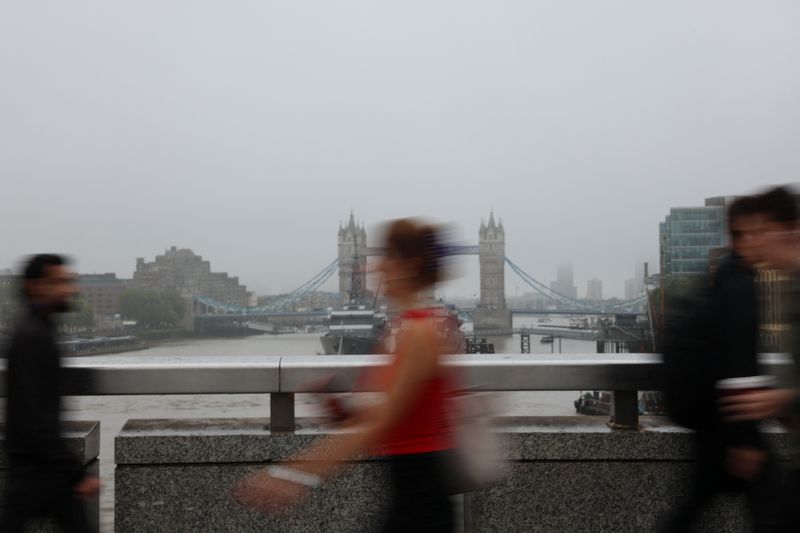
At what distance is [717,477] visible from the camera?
7.29 ft

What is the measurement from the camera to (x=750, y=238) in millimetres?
2250

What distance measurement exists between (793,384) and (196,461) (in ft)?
7.11

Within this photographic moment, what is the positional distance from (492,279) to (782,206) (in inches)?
3329

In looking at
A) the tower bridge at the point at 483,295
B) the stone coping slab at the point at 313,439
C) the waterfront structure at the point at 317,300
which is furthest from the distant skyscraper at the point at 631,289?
the stone coping slab at the point at 313,439

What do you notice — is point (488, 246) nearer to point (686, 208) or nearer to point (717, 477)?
point (686, 208)

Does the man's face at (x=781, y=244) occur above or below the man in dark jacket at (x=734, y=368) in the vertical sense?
above

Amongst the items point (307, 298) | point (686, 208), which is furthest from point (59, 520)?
point (307, 298)

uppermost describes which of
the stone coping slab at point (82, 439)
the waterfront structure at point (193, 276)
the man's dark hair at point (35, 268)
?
the waterfront structure at point (193, 276)

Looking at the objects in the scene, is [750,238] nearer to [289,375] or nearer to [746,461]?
[746,461]

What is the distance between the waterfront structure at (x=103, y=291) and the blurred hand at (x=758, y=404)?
164ft

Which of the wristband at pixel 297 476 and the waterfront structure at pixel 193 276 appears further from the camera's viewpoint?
the waterfront structure at pixel 193 276

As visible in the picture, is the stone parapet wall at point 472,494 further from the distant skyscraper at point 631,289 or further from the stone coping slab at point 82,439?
the distant skyscraper at point 631,289

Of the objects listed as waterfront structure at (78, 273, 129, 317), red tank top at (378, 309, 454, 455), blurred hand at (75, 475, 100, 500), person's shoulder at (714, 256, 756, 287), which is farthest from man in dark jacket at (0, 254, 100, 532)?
waterfront structure at (78, 273, 129, 317)

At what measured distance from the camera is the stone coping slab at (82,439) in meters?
3.06
